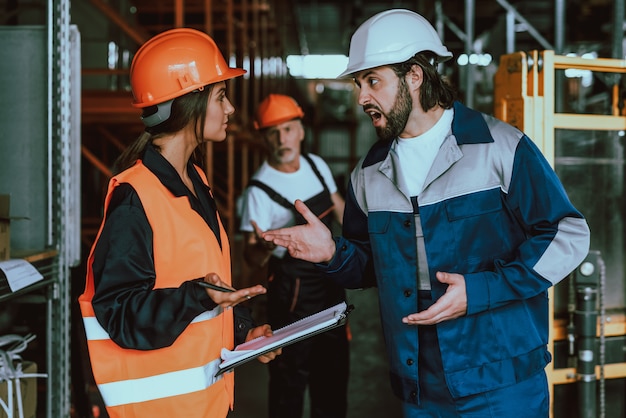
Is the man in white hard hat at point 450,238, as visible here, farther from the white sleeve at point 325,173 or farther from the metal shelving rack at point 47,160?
the white sleeve at point 325,173

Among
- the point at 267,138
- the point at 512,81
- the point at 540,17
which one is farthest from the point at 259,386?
the point at 540,17

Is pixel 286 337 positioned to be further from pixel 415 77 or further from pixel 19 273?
pixel 19 273

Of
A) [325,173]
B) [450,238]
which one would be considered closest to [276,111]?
[325,173]

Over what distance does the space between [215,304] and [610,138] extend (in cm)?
252

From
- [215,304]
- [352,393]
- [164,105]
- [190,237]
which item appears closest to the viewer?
[215,304]

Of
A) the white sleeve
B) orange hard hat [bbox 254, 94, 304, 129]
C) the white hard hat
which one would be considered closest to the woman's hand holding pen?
the white hard hat

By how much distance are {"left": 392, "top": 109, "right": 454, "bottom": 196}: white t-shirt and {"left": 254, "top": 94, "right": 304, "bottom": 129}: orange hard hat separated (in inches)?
80.2

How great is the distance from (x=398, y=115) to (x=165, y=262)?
1061 millimetres

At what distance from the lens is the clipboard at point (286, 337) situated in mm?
2141

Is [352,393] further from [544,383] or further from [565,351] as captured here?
[544,383]

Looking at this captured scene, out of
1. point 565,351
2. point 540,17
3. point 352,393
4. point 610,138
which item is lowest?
point 352,393

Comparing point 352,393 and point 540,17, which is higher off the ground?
point 540,17

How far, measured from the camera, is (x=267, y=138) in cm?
468

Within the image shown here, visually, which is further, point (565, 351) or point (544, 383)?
point (565, 351)
